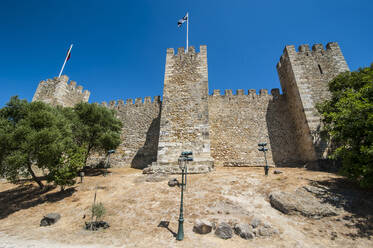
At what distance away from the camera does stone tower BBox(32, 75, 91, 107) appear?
1973cm

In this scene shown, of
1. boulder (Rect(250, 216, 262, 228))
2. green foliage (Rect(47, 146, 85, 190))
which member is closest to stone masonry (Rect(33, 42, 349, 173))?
green foliage (Rect(47, 146, 85, 190))

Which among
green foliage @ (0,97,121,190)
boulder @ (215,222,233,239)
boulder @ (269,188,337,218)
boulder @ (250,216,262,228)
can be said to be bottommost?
boulder @ (215,222,233,239)

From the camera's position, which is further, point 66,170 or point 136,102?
point 136,102

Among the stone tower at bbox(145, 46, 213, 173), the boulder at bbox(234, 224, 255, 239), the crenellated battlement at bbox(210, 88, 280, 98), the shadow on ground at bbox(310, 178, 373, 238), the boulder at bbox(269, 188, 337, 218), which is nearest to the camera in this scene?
the boulder at bbox(234, 224, 255, 239)

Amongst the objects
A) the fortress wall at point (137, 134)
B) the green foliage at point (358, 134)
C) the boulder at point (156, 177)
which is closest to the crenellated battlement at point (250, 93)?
the fortress wall at point (137, 134)

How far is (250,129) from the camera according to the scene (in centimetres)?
1734

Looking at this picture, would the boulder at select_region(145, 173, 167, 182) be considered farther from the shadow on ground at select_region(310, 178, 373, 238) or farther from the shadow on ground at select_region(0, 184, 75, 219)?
the shadow on ground at select_region(310, 178, 373, 238)

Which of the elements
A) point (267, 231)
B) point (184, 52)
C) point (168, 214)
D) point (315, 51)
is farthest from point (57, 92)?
point (315, 51)

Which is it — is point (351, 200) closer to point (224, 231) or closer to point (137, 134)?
point (224, 231)

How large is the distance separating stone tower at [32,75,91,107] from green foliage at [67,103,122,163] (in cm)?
590

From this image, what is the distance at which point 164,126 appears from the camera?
1405cm

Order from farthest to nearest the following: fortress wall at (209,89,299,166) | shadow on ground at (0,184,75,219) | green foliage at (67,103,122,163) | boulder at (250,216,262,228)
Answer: fortress wall at (209,89,299,166)
green foliage at (67,103,122,163)
shadow on ground at (0,184,75,219)
boulder at (250,216,262,228)

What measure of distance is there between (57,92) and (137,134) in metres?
11.0

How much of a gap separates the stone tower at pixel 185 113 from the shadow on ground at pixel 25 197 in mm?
6429
